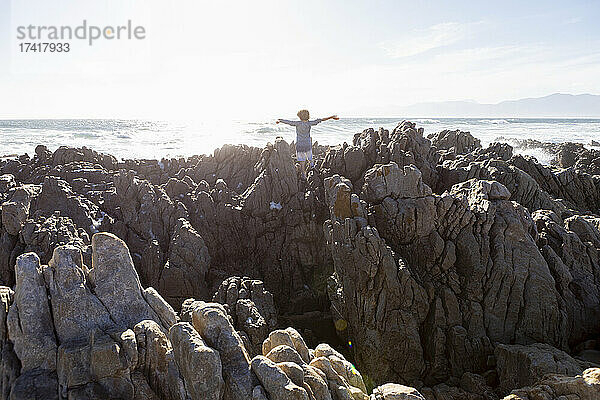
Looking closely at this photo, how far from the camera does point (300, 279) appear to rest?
15781 millimetres

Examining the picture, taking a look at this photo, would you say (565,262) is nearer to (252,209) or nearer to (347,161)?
(347,161)

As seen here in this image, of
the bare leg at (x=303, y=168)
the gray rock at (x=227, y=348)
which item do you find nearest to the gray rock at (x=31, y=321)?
the gray rock at (x=227, y=348)

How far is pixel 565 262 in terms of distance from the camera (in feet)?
39.2

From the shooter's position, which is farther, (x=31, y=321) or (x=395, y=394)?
(x=395, y=394)

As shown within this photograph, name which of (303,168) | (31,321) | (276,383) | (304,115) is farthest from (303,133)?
(276,383)

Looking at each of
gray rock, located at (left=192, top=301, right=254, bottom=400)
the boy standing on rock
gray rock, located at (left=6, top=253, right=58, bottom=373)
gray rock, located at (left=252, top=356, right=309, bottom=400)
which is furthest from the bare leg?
gray rock, located at (left=252, top=356, right=309, bottom=400)

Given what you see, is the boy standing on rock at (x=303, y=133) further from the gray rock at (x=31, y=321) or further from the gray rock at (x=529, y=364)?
the gray rock at (x=31, y=321)

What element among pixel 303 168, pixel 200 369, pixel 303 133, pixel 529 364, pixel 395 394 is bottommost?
pixel 529 364

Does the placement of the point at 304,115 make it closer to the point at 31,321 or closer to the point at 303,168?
the point at 303,168

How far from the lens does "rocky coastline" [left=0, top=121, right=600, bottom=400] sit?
5.74 metres

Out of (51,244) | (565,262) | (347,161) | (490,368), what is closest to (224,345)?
(490,368)

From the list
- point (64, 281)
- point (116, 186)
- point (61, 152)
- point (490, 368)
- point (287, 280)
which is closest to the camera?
point (64, 281)

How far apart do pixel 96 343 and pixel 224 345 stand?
5.81 feet

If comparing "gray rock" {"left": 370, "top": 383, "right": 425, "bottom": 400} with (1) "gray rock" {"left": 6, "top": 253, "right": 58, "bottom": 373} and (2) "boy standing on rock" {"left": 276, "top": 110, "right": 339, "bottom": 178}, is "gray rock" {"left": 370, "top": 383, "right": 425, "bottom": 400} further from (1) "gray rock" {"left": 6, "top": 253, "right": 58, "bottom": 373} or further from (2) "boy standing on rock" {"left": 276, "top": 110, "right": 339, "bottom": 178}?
(2) "boy standing on rock" {"left": 276, "top": 110, "right": 339, "bottom": 178}
